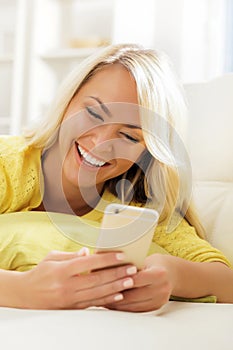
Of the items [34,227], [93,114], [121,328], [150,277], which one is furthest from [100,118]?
[121,328]

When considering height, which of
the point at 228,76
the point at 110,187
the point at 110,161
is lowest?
the point at 110,187

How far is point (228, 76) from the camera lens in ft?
5.12

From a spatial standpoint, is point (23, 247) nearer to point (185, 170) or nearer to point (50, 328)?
point (50, 328)

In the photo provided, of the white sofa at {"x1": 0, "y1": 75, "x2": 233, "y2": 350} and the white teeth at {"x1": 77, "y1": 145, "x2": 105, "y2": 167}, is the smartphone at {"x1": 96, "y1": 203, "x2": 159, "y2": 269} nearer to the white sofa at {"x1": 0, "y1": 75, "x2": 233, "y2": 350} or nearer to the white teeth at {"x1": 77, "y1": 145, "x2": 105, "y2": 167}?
the white sofa at {"x1": 0, "y1": 75, "x2": 233, "y2": 350}

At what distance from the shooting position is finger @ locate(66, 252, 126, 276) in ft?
2.86

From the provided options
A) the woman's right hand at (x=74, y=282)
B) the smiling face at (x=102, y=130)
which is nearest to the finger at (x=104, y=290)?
the woman's right hand at (x=74, y=282)

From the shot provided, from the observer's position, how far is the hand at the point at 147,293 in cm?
94

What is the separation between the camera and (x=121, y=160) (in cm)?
126

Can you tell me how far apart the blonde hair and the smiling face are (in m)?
0.02

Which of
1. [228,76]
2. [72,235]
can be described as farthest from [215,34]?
[72,235]

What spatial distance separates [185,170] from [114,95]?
0.26 m

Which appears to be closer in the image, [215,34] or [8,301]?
[8,301]

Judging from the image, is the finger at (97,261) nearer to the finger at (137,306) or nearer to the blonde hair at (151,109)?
the finger at (137,306)

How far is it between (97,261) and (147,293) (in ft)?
0.37
